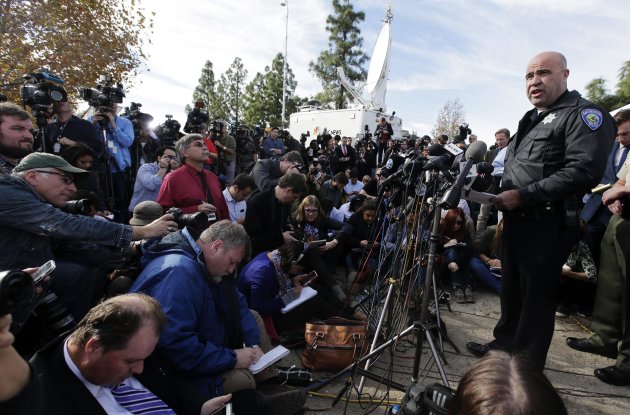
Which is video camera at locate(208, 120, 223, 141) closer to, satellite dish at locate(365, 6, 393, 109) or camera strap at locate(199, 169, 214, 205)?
camera strap at locate(199, 169, 214, 205)

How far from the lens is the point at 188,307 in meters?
2.06

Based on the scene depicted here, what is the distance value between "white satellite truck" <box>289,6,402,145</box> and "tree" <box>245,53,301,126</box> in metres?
10.5

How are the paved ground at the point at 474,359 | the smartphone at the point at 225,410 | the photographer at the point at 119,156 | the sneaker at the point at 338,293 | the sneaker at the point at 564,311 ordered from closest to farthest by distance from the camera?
the smartphone at the point at 225,410, the paved ground at the point at 474,359, the sneaker at the point at 564,311, the sneaker at the point at 338,293, the photographer at the point at 119,156

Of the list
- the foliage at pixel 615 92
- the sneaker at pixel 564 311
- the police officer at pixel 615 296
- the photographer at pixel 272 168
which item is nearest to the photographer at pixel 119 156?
the photographer at pixel 272 168

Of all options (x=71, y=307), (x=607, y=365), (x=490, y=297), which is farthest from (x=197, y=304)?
(x=490, y=297)

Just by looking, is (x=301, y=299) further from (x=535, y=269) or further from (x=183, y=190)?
(x=535, y=269)

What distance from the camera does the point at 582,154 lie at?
2111mm

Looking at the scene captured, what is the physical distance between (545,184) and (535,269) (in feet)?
1.88

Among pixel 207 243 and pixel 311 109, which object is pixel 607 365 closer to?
pixel 207 243

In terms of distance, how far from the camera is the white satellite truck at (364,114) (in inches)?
678

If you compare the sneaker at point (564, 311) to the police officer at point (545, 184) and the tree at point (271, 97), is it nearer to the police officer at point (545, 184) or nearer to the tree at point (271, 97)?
the police officer at point (545, 184)

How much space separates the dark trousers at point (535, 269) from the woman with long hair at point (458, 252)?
173 centimetres

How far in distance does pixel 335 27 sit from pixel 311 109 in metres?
11.1

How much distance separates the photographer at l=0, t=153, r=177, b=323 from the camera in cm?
198
